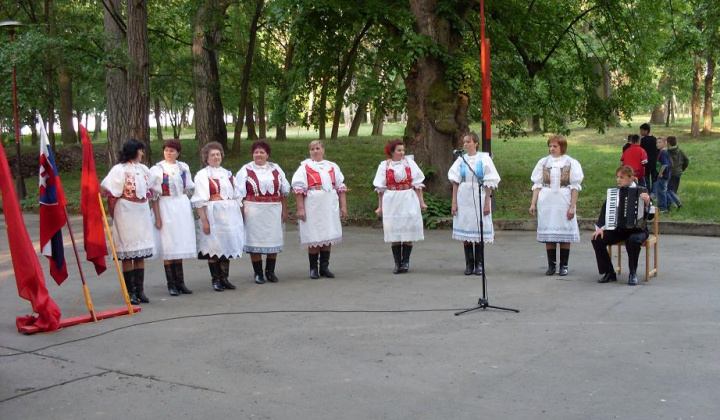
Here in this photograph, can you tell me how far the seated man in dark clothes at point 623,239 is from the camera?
10.7 meters

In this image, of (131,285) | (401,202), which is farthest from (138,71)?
(131,285)

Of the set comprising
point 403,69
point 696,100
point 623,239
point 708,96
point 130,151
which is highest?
point 403,69

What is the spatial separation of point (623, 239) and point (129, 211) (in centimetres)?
638

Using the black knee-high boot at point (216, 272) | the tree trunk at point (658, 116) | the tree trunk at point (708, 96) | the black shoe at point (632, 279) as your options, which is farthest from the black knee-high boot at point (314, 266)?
the tree trunk at point (658, 116)

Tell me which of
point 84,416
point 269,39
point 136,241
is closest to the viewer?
point 84,416

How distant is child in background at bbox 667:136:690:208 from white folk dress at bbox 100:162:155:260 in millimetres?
12075

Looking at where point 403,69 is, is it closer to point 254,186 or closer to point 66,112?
point 254,186

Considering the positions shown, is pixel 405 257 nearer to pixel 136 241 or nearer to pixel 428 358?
pixel 136 241

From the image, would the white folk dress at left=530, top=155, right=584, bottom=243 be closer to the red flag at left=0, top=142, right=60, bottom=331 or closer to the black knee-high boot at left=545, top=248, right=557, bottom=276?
the black knee-high boot at left=545, top=248, right=557, bottom=276

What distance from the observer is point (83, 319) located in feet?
29.3

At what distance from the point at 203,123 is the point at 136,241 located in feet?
62.9

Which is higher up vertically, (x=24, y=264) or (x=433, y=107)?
(x=433, y=107)

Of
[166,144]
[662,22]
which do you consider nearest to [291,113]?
[662,22]

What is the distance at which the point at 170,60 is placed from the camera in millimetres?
28844
